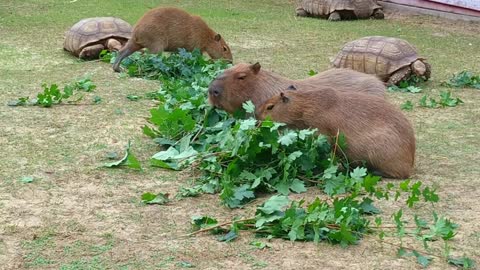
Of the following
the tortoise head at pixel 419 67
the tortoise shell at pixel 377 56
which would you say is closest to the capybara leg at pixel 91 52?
the tortoise shell at pixel 377 56

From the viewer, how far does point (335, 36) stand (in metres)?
9.77

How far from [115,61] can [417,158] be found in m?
3.47

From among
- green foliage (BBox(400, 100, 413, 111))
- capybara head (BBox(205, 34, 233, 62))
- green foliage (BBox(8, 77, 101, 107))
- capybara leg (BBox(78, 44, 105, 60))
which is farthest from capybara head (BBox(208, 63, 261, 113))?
capybara leg (BBox(78, 44, 105, 60))

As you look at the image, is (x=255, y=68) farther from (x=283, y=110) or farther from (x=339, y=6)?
(x=339, y=6)

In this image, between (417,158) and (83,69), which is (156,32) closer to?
(83,69)

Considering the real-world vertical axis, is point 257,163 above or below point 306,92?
below

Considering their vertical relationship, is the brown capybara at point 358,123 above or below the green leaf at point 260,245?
above

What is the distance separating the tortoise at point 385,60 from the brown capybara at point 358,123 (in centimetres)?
282

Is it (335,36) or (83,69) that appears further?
(335,36)

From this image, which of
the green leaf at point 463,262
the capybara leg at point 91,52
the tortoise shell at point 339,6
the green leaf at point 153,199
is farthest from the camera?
the tortoise shell at point 339,6

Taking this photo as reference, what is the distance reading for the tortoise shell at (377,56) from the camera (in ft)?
23.1

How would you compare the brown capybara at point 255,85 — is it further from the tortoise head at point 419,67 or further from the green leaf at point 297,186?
the tortoise head at point 419,67

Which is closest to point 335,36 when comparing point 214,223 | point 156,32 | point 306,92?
point 156,32

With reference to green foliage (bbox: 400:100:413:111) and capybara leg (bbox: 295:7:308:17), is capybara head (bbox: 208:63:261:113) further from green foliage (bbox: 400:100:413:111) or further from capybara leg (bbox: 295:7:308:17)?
capybara leg (bbox: 295:7:308:17)
